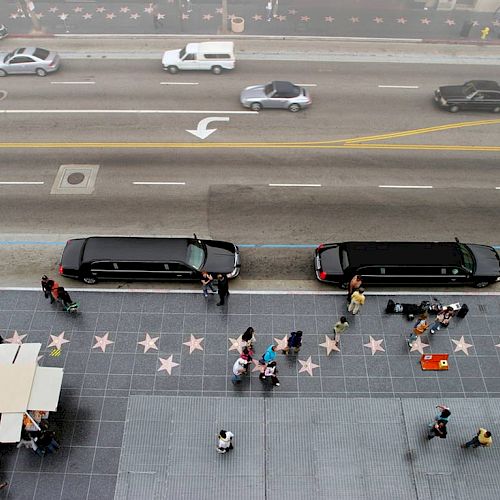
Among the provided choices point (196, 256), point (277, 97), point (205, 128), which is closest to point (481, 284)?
point (196, 256)

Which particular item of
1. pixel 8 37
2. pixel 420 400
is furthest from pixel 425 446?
pixel 8 37

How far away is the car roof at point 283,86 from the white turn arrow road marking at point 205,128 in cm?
380

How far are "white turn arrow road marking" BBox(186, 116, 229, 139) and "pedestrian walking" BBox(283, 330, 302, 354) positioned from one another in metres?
14.6

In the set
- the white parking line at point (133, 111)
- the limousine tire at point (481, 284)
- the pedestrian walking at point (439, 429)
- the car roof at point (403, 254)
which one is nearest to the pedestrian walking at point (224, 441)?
the pedestrian walking at point (439, 429)

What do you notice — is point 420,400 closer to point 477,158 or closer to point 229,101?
point 477,158

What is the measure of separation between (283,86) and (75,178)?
14.1 metres

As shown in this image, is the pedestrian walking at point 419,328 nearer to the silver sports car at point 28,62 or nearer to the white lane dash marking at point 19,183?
the white lane dash marking at point 19,183

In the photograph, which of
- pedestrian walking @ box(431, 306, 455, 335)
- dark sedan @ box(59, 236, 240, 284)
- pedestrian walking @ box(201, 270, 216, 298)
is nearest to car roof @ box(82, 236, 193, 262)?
dark sedan @ box(59, 236, 240, 284)

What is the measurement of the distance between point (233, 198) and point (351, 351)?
10.2 metres

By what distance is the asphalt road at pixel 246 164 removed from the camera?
906 inches

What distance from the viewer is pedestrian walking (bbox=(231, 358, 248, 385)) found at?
16580 millimetres

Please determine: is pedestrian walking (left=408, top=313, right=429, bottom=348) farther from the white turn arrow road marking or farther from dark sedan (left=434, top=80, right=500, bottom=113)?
dark sedan (left=434, top=80, right=500, bottom=113)

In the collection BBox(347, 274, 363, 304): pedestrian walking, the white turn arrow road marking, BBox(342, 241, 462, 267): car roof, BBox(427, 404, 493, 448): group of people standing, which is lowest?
BBox(427, 404, 493, 448): group of people standing

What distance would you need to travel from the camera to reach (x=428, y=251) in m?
20.0
